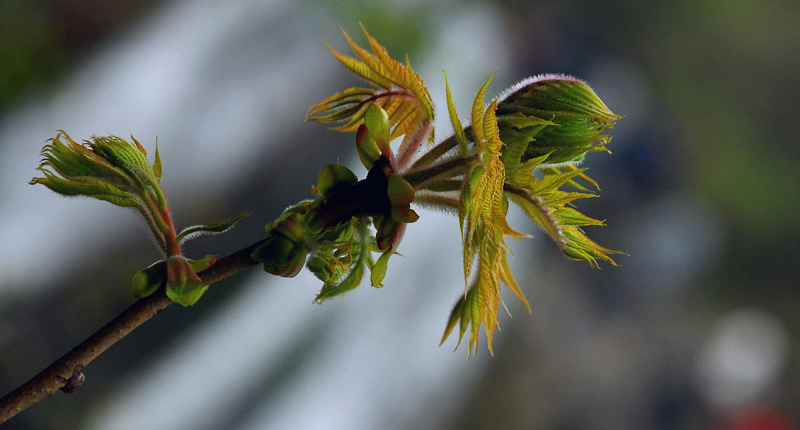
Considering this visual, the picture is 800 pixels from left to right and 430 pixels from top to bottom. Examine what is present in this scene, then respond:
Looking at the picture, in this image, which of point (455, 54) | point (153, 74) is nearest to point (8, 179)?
point (153, 74)

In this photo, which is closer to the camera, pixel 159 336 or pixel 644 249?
pixel 159 336

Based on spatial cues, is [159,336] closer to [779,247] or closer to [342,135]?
[342,135]

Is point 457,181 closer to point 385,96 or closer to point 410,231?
point 385,96

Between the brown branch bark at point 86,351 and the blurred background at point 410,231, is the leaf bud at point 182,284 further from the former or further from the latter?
the blurred background at point 410,231

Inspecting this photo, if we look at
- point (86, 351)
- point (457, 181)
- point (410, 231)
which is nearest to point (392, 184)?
point (457, 181)

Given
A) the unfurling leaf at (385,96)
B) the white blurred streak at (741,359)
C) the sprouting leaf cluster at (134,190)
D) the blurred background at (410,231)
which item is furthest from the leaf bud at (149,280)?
the white blurred streak at (741,359)
